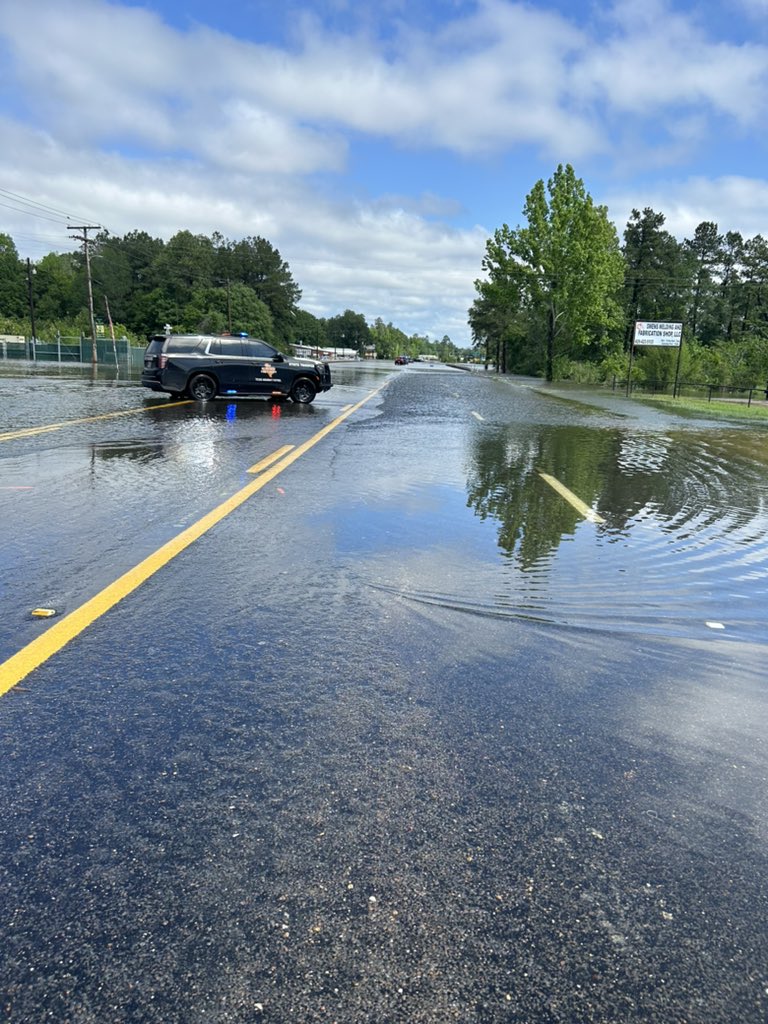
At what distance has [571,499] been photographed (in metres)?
8.08

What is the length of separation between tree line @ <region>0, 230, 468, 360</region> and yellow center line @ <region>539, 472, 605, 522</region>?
98580 mm

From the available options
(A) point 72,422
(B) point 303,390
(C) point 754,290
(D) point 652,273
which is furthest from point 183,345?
(C) point 754,290

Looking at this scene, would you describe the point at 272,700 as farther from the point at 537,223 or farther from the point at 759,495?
the point at 537,223

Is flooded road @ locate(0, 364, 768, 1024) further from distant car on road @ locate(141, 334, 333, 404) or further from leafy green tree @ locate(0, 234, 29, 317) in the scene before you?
leafy green tree @ locate(0, 234, 29, 317)

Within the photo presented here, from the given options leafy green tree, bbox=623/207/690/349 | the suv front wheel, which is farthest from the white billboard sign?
leafy green tree, bbox=623/207/690/349

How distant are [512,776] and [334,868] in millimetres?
816

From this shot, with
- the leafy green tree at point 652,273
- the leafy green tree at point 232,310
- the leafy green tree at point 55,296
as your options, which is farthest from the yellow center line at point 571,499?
the leafy green tree at point 55,296

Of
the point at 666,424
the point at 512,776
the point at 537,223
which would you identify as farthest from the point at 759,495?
the point at 537,223

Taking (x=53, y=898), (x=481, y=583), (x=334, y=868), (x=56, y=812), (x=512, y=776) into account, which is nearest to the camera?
(x=53, y=898)

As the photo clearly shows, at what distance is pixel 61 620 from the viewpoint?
3.90m

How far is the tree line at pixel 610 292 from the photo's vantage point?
152ft

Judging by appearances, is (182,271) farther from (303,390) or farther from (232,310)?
(303,390)

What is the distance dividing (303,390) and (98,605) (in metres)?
15.6

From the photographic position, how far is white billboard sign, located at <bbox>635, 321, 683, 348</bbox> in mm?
33562
